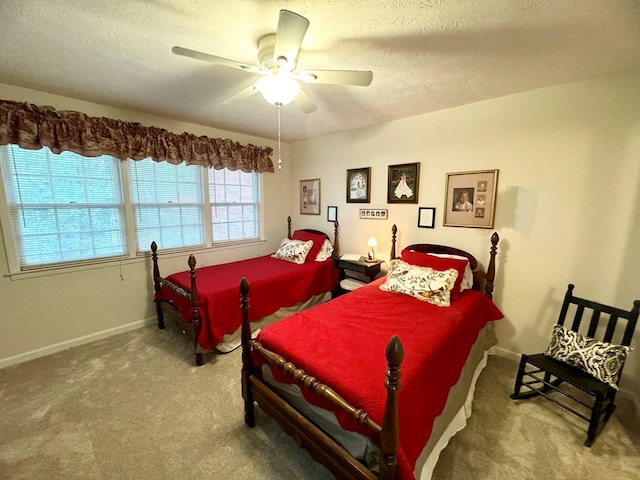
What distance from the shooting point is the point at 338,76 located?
1.51 meters

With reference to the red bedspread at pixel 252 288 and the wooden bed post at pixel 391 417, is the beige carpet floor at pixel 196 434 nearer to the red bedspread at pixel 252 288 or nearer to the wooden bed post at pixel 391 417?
the red bedspread at pixel 252 288

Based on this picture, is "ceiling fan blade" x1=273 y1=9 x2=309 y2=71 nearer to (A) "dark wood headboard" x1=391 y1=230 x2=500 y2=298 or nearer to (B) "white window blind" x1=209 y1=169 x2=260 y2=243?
(A) "dark wood headboard" x1=391 y1=230 x2=500 y2=298

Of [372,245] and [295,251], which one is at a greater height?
[372,245]

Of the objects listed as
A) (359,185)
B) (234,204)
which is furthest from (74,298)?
(359,185)

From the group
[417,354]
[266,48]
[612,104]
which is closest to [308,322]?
[417,354]

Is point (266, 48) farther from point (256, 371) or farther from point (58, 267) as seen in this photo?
point (58, 267)

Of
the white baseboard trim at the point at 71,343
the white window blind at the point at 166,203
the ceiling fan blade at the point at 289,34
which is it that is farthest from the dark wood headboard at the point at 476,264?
the white baseboard trim at the point at 71,343

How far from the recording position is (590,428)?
1595mm

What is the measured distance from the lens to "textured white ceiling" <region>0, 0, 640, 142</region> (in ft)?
4.19

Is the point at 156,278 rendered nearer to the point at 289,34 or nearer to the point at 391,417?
the point at 289,34

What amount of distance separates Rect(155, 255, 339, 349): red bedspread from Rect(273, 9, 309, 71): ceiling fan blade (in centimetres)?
198

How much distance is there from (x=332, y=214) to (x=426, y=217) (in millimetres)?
1380

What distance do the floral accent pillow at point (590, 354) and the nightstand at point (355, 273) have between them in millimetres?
1684

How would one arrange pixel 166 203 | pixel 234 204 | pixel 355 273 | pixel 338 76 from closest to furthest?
pixel 338 76
pixel 166 203
pixel 355 273
pixel 234 204
